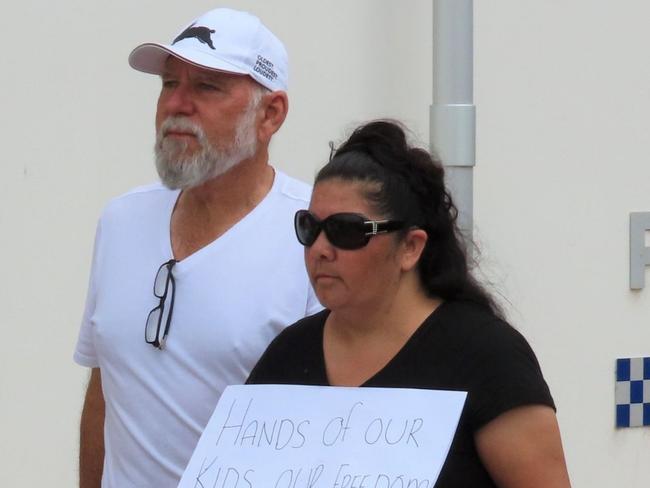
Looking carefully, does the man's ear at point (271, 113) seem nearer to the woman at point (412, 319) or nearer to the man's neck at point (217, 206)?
the man's neck at point (217, 206)

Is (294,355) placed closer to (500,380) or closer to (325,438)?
(325,438)

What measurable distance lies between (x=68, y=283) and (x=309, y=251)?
221 centimetres

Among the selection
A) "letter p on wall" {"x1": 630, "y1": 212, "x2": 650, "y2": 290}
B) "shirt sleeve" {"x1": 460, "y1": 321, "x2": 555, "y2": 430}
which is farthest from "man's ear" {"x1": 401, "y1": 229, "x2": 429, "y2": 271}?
"letter p on wall" {"x1": 630, "y1": 212, "x2": 650, "y2": 290}

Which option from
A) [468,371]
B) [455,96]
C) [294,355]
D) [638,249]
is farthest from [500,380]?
[638,249]

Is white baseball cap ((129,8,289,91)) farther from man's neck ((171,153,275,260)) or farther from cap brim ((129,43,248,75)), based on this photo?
man's neck ((171,153,275,260))

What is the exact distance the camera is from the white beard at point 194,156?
2695mm

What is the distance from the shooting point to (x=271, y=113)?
2.84 m

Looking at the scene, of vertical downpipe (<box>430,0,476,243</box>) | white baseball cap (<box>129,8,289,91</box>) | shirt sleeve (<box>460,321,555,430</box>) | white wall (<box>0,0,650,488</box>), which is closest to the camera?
shirt sleeve (<box>460,321,555,430</box>)

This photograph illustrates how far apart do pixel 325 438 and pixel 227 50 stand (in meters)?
0.90

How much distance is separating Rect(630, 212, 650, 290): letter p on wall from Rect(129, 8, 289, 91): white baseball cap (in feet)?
8.94

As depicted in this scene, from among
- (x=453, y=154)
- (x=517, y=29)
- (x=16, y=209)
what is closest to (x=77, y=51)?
(x=16, y=209)

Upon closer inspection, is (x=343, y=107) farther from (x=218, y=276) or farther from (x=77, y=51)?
(x=218, y=276)

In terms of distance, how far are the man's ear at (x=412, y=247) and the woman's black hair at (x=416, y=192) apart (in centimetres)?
2

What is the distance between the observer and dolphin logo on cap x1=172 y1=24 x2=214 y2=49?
2766mm
